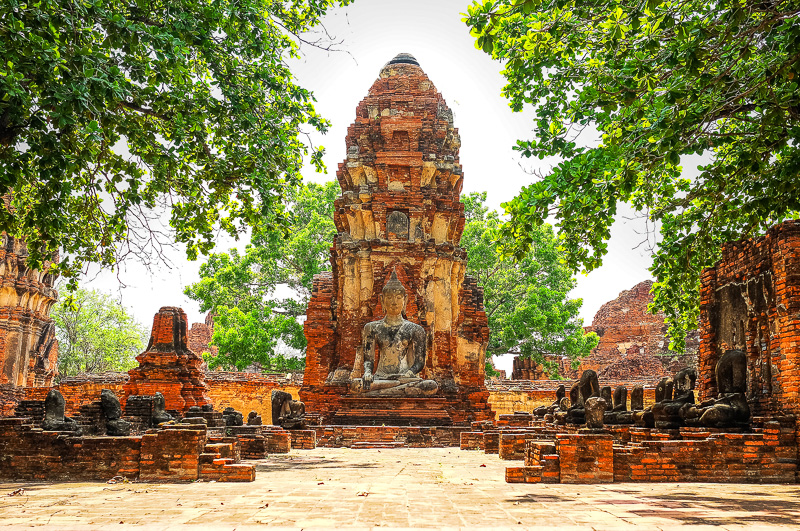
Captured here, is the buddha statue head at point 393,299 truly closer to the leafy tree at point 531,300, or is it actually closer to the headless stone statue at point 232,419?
the headless stone statue at point 232,419

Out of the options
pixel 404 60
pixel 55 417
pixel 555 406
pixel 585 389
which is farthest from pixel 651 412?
pixel 404 60

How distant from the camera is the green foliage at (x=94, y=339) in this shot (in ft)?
125

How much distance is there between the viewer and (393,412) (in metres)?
16.4

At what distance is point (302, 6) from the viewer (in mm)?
11898

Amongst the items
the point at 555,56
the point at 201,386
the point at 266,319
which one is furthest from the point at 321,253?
the point at 555,56

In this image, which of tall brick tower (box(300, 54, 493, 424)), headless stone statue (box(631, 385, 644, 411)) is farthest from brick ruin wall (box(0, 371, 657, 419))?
headless stone statue (box(631, 385, 644, 411))

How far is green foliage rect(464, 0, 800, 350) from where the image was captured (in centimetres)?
661

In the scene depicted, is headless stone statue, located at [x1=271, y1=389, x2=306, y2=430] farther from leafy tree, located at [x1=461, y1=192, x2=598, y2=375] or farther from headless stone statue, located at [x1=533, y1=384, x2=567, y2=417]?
leafy tree, located at [x1=461, y1=192, x2=598, y2=375]

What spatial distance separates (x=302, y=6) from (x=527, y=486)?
28.6 ft

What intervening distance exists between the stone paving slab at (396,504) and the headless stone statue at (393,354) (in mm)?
8481

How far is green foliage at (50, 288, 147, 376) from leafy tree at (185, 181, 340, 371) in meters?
9.05

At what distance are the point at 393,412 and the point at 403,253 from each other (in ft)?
16.5

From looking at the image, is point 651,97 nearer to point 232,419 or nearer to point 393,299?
point 232,419

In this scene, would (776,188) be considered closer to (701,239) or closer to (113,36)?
(701,239)
